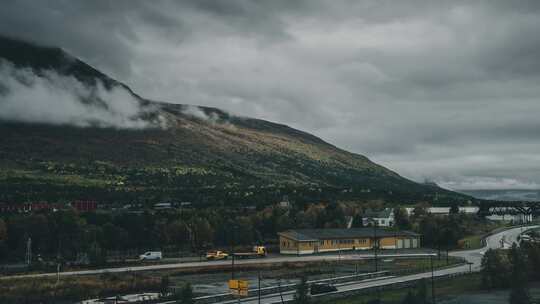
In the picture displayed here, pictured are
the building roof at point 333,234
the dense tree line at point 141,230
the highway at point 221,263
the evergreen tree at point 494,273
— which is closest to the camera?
the evergreen tree at point 494,273

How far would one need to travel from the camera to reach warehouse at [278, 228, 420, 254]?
102 metres

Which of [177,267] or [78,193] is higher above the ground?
[78,193]

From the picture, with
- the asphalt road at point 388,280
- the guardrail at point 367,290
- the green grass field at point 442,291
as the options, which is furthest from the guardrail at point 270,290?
the green grass field at point 442,291

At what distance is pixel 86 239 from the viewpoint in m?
94.6

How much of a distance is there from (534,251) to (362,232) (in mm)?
47549

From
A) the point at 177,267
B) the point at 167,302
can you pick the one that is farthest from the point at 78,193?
the point at 167,302

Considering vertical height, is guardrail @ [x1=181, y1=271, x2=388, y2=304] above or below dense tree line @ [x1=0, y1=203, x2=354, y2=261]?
below

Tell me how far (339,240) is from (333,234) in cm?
147

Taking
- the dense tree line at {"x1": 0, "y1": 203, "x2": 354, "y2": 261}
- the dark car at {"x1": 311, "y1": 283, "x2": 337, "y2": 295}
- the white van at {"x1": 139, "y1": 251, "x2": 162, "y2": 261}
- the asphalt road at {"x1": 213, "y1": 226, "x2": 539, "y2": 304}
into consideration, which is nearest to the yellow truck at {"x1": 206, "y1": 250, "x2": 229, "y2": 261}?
the white van at {"x1": 139, "y1": 251, "x2": 162, "y2": 261}

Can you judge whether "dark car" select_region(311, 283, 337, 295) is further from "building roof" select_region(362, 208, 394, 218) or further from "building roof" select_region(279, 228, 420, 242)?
"building roof" select_region(362, 208, 394, 218)

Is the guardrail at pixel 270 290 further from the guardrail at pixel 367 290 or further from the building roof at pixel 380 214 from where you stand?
Result: the building roof at pixel 380 214

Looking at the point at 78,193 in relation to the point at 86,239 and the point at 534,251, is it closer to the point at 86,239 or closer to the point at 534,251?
the point at 86,239

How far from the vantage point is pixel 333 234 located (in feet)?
355

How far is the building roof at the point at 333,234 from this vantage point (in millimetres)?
102938
